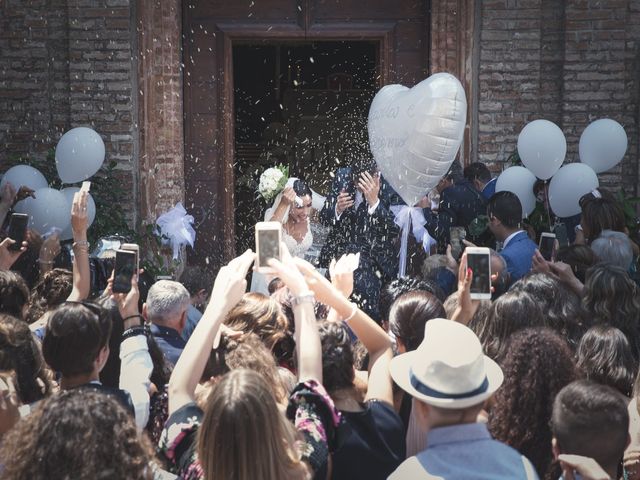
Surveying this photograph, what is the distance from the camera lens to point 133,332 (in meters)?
3.63

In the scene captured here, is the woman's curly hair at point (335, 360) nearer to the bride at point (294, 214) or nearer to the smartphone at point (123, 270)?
the smartphone at point (123, 270)

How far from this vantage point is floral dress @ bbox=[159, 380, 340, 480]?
2.57 metres

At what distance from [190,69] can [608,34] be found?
3573mm

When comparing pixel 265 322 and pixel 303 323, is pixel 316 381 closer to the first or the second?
pixel 303 323

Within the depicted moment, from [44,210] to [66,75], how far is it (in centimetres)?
190

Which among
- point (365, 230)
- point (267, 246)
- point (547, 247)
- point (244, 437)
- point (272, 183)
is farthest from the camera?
point (272, 183)

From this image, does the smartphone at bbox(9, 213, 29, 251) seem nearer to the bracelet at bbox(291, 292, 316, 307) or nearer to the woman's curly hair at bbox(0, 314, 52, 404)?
the woman's curly hair at bbox(0, 314, 52, 404)

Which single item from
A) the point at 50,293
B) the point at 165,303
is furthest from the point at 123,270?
the point at 50,293

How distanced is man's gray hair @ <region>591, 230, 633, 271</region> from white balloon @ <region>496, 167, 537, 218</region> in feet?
4.08

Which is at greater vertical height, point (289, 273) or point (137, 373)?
point (289, 273)

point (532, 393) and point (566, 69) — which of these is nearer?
point (532, 393)

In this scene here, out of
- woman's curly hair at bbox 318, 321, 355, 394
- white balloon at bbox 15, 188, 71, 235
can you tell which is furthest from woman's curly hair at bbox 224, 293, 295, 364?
white balloon at bbox 15, 188, 71, 235

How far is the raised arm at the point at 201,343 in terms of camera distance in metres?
2.77

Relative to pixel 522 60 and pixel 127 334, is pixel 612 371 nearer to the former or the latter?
pixel 127 334
